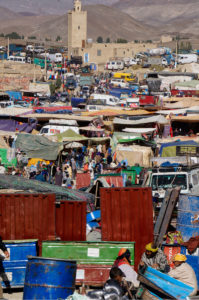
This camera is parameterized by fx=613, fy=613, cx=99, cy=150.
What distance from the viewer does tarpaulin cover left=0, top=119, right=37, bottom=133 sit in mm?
28031

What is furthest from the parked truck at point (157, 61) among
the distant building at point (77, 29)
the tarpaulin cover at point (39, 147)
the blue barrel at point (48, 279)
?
the blue barrel at point (48, 279)

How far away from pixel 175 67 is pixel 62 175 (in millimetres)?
52032

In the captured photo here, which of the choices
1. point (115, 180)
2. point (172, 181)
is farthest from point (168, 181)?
point (115, 180)

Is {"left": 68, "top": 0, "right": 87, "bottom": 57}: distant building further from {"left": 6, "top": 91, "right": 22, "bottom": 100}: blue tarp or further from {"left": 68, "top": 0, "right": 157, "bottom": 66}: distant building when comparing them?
{"left": 6, "top": 91, "right": 22, "bottom": 100}: blue tarp

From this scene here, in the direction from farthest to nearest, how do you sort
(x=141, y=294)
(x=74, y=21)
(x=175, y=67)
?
(x=74, y=21) → (x=175, y=67) → (x=141, y=294)

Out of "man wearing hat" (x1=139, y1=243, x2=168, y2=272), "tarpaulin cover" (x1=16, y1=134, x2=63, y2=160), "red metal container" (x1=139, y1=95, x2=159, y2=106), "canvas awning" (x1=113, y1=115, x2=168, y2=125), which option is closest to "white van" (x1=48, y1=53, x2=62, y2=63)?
"red metal container" (x1=139, y1=95, x2=159, y2=106)

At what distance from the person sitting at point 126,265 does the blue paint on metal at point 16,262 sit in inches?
55.5

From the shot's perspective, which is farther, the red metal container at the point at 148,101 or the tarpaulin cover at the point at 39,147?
the red metal container at the point at 148,101

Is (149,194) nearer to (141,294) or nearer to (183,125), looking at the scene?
(141,294)

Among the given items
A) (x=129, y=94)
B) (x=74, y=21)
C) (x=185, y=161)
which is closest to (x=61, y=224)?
(x=185, y=161)

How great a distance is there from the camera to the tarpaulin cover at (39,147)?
21375 millimetres

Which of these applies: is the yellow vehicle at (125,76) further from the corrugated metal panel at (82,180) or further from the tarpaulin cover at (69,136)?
the corrugated metal panel at (82,180)

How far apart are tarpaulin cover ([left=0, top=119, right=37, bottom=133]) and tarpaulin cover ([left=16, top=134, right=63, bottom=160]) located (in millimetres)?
5543

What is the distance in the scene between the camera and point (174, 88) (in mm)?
47438
